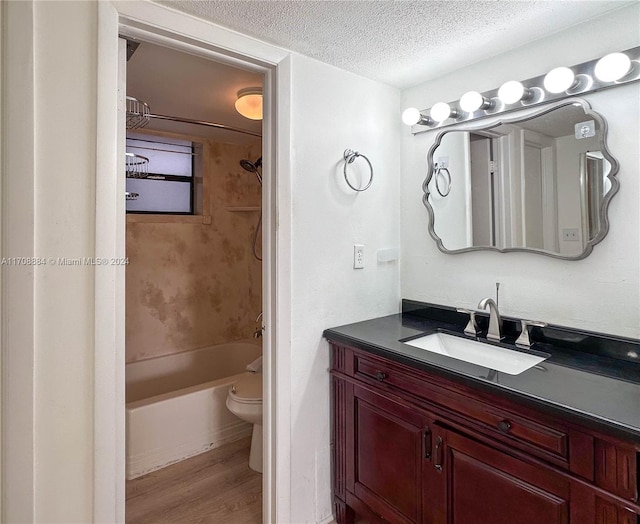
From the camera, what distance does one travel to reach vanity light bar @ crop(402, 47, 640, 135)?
1297mm

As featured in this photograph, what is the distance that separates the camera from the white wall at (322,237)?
167cm

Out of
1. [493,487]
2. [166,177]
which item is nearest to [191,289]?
[166,177]

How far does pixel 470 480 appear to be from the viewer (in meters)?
1.23

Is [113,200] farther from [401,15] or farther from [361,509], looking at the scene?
[361,509]

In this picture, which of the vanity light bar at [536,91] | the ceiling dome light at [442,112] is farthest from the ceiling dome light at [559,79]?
the ceiling dome light at [442,112]

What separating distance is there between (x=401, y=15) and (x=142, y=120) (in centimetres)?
146

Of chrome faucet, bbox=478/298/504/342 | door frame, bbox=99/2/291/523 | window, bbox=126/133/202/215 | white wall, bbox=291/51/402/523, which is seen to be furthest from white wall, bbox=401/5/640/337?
window, bbox=126/133/202/215

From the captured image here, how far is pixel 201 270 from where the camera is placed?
125 inches

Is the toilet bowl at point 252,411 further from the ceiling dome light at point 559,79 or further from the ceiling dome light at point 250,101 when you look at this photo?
the ceiling dome light at point 559,79

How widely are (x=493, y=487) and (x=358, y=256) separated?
1.07 meters

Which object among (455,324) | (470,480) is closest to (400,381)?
(470,480)

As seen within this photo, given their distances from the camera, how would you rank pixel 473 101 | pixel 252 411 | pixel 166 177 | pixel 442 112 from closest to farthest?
1. pixel 473 101
2. pixel 442 112
3. pixel 252 411
4. pixel 166 177

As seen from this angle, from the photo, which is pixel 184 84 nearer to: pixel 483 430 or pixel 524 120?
pixel 524 120

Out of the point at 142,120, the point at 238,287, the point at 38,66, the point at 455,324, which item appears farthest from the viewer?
the point at 238,287
